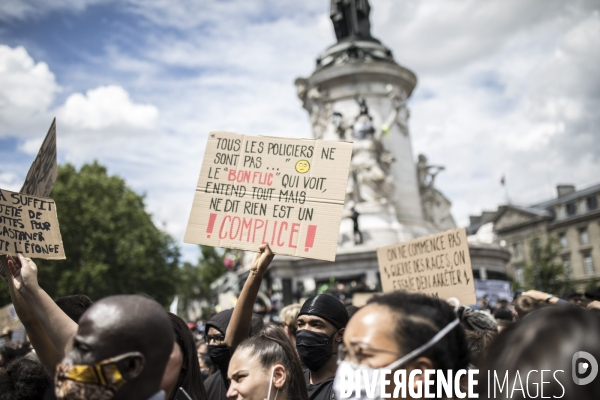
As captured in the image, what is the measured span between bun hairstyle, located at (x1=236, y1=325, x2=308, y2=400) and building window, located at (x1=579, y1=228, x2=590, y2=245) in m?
59.7

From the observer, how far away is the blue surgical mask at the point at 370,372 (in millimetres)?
2117

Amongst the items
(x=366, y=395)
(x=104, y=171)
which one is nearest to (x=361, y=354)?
(x=366, y=395)

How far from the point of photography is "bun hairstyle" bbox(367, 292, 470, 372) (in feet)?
7.09

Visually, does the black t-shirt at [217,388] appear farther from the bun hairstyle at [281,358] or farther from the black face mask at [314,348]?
the bun hairstyle at [281,358]

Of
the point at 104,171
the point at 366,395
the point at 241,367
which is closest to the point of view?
the point at 366,395

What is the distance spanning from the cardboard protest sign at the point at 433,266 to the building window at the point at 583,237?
55.9 meters

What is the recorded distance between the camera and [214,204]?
477 centimetres

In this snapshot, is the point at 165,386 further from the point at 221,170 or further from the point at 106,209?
the point at 106,209

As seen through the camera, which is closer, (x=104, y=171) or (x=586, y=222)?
(x=104, y=171)

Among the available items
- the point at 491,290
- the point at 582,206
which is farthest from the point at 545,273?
the point at 582,206

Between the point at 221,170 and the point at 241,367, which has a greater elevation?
the point at 221,170

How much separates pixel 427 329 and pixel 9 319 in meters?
11.4

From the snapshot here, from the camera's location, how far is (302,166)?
478 centimetres

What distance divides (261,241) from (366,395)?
2.41 meters
